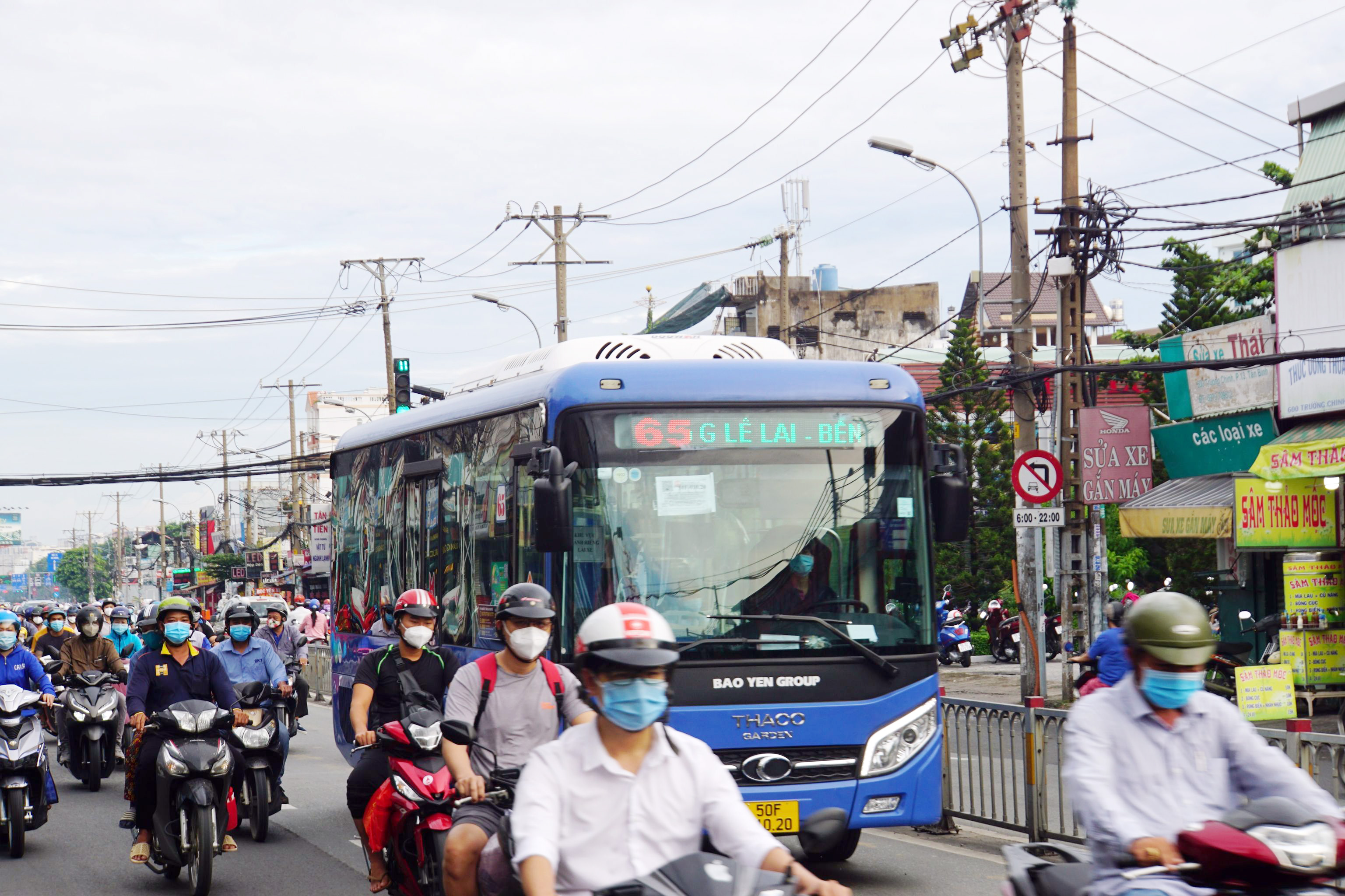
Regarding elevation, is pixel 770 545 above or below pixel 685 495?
below

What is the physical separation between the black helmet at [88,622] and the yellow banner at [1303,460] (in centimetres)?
1443

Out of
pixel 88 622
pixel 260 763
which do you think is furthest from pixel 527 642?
pixel 88 622

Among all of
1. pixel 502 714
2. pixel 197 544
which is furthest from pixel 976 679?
pixel 197 544

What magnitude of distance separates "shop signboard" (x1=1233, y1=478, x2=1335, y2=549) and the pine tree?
1774cm

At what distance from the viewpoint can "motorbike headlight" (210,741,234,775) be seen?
30.4ft

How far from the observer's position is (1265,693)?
42.3ft

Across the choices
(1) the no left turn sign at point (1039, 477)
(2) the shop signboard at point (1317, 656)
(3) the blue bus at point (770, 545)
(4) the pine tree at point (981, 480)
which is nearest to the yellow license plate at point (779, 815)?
(3) the blue bus at point (770, 545)

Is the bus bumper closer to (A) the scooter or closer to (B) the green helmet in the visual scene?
(B) the green helmet

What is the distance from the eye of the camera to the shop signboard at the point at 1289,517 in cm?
2092

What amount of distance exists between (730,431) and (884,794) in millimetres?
2291

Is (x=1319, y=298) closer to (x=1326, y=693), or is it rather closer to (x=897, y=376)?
(x=1326, y=693)

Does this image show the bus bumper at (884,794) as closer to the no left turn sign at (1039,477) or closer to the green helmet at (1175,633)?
the green helmet at (1175,633)

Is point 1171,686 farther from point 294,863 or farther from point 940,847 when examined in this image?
point 294,863

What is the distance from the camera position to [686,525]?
29.6 feet
